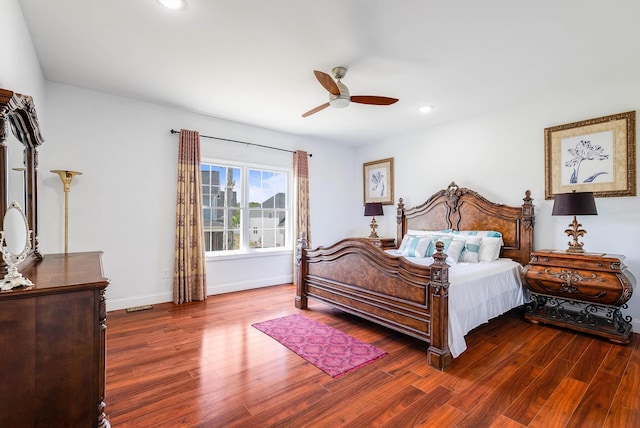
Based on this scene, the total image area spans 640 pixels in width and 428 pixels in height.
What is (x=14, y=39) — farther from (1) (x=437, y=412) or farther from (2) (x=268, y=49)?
(1) (x=437, y=412)

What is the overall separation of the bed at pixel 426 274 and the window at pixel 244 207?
1.43 metres

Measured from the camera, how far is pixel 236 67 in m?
3.11

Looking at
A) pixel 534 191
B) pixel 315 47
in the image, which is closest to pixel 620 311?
pixel 534 191

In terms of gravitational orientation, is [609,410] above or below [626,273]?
below

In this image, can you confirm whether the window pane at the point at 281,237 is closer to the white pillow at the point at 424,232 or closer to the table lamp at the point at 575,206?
the white pillow at the point at 424,232

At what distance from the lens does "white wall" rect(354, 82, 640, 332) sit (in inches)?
131

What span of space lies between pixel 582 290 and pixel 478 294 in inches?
43.8

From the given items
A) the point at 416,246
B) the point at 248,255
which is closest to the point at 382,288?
the point at 416,246

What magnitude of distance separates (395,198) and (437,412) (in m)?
4.15

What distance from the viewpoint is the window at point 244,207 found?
481cm

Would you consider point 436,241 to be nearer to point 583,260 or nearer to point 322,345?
point 583,260

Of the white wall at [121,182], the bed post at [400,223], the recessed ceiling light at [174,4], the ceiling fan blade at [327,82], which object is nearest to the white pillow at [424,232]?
the bed post at [400,223]

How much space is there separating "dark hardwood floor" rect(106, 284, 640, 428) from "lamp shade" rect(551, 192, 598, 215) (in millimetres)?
1287

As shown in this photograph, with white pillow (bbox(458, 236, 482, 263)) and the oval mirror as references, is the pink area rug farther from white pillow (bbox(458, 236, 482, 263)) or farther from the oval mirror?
the oval mirror
